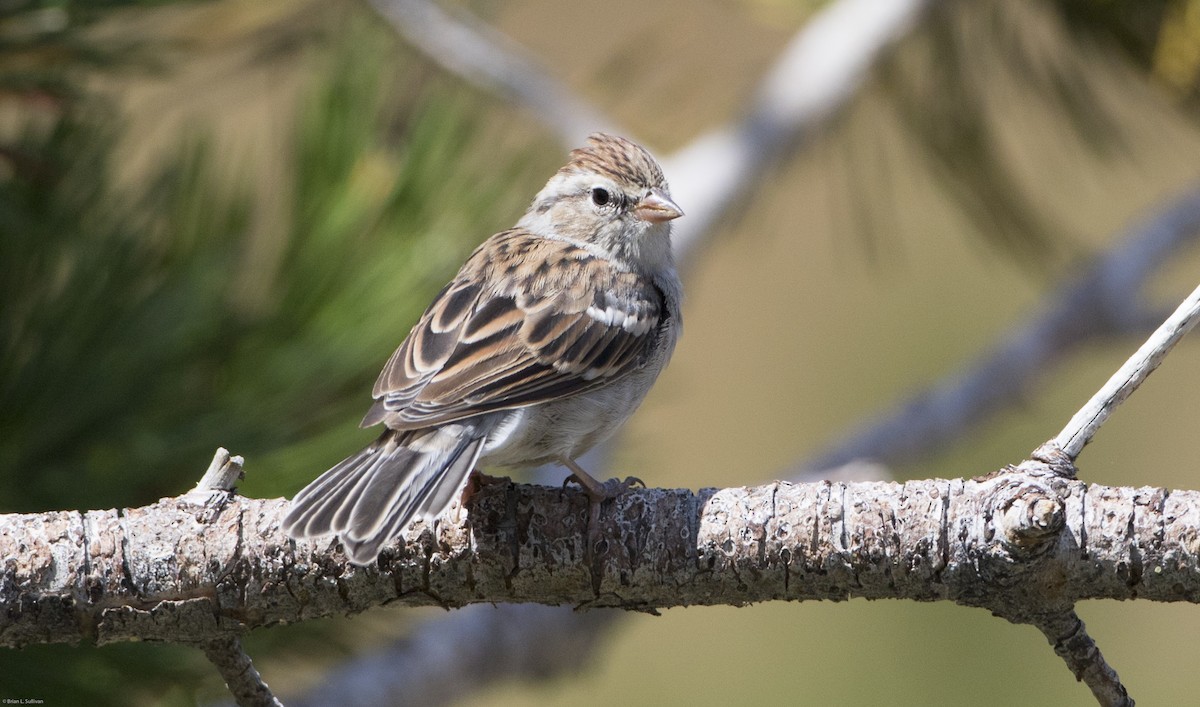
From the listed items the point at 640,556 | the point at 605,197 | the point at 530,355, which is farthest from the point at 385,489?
the point at 605,197

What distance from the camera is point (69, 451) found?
2301 mm

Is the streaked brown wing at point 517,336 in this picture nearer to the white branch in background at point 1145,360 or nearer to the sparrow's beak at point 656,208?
the sparrow's beak at point 656,208

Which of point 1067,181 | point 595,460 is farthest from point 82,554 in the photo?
point 1067,181

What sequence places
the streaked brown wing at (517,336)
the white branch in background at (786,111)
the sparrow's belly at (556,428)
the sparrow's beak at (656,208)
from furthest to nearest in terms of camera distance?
the white branch in background at (786,111) → the sparrow's beak at (656,208) → the sparrow's belly at (556,428) → the streaked brown wing at (517,336)

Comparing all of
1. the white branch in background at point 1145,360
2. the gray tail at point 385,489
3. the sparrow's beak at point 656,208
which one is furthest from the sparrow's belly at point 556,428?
the white branch in background at point 1145,360

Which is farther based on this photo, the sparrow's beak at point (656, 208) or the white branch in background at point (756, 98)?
the white branch in background at point (756, 98)

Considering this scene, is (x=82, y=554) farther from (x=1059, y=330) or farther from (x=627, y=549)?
(x=1059, y=330)

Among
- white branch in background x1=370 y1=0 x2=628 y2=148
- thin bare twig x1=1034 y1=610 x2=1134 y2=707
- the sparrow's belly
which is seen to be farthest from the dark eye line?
thin bare twig x1=1034 y1=610 x2=1134 y2=707

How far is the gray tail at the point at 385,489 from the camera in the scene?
5.91ft

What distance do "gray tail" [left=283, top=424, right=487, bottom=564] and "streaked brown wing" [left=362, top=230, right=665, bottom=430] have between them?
0.06m

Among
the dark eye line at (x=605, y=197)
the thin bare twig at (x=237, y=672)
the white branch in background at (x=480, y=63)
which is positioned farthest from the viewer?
the white branch in background at (x=480, y=63)

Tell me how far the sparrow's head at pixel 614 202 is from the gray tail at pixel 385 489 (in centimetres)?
91

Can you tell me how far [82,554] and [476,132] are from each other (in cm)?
136

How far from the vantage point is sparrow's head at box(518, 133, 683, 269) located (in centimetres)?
316
